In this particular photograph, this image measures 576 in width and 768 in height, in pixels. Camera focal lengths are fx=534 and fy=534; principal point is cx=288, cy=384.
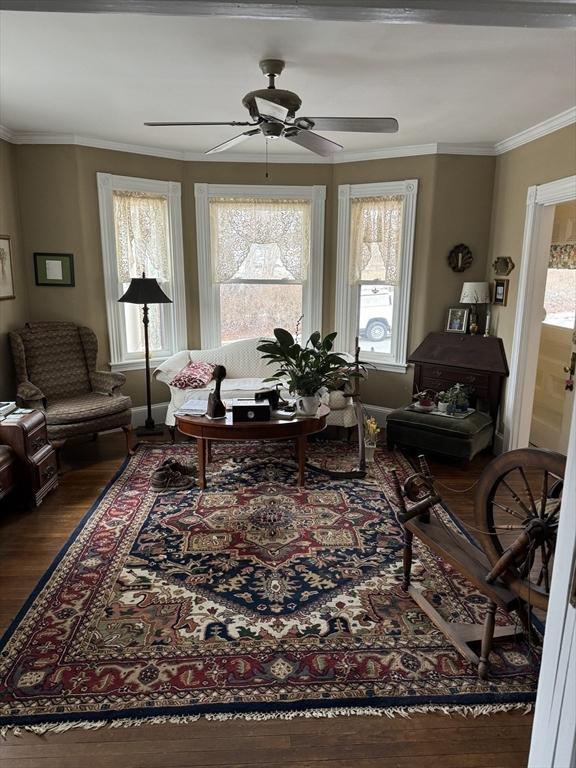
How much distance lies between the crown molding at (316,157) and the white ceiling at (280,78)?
0.14 m

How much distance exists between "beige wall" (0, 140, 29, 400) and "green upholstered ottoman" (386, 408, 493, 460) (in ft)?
11.2

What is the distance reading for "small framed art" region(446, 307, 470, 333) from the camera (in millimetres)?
5164

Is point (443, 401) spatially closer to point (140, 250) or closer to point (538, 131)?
point (538, 131)

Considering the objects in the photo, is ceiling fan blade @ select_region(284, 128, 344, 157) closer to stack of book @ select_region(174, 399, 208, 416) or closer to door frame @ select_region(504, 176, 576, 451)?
door frame @ select_region(504, 176, 576, 451)

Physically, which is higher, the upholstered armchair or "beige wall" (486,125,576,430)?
"beige wall" (486,125,576,430)

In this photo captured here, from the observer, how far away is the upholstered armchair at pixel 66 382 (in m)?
4.33

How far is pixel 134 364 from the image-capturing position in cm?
560

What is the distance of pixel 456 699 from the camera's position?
2.17m

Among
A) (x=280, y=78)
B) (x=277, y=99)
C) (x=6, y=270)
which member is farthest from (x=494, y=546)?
(x=6, y=270)

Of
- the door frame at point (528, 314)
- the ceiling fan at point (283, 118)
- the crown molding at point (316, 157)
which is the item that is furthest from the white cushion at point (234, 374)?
the ceiling fan at point (283, 118)

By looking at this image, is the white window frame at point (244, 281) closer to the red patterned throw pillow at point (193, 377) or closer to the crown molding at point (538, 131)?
the red patterned throw pillow at point (193, 377)

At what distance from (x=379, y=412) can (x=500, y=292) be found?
5.73ft

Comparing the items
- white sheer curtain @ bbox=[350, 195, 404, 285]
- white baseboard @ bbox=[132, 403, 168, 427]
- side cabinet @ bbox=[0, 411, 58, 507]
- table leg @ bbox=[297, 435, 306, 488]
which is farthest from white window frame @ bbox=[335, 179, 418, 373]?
side cabinet @ bbox=[0, 411, 58, 507]

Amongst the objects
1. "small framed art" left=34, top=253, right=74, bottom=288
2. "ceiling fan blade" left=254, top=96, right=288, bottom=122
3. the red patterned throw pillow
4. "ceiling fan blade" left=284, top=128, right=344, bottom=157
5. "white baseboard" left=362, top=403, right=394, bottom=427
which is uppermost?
"ceiling fan blade" left=254, top=96, right=288, bottom=122
